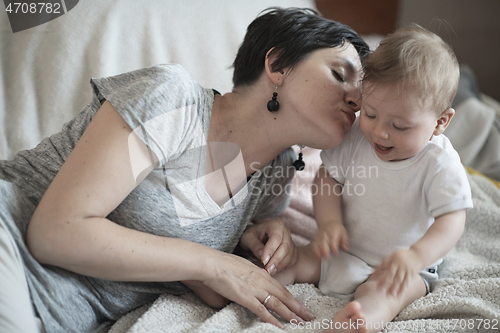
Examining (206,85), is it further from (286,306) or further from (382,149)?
(286,306)

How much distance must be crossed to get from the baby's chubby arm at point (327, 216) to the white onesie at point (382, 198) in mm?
23

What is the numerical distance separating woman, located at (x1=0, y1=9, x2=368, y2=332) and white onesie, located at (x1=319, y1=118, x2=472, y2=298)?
0.09 meters

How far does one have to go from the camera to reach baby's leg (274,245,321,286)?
1.02m

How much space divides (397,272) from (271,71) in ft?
1.79

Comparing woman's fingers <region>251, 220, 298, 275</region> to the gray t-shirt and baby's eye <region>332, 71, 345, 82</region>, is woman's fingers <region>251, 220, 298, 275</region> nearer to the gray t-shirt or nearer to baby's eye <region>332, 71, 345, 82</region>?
the gray t-shirt

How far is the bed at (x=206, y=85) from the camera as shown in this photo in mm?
832

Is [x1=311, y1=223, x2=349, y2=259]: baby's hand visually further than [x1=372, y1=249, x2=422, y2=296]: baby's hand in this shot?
Yes

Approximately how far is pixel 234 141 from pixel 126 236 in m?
0.37

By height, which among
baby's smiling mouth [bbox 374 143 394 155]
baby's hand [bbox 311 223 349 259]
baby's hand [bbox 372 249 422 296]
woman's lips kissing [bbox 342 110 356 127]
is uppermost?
woman's lips kissing [bbox 342 110 356 127]

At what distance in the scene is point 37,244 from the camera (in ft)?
2.38

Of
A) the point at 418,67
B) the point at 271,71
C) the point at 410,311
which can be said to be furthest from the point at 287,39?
the point at 410,311

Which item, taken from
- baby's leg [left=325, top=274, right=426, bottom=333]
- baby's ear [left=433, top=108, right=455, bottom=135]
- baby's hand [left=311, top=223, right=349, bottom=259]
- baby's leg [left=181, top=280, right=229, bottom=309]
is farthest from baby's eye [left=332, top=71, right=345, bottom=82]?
baby's leg [left=181, top=280, right=229, bottom=309]

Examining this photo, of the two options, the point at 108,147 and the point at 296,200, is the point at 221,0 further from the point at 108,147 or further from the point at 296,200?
the point at 108,147

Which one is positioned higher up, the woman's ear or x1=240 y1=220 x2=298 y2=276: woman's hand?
the woman's ear
